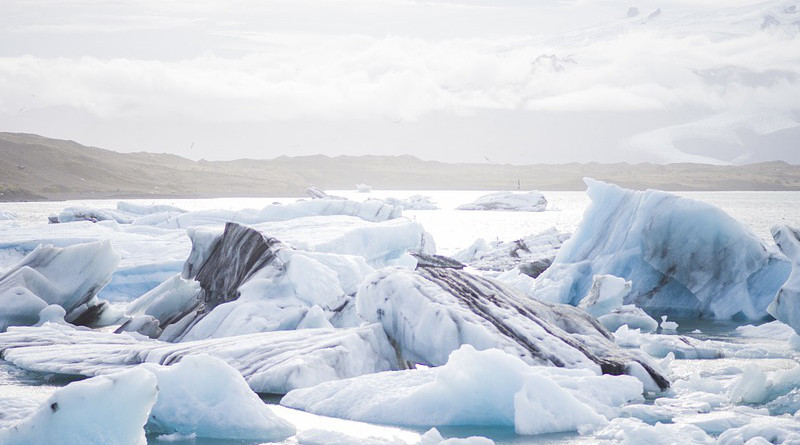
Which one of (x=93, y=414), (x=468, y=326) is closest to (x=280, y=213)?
(x=468, y=326)

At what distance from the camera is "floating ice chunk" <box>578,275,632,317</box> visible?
13828 millimetres

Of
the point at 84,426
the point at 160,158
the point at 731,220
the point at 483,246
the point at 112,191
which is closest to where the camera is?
the point at 84,426

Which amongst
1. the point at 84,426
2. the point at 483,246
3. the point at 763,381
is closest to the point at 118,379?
the point at 84,426

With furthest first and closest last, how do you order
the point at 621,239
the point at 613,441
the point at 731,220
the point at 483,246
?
1. the point at 483,246
2. the point at 621,239
3. the point at 731,220
4. the point at 613,441

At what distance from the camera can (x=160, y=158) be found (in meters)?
133

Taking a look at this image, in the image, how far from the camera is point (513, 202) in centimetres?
7312

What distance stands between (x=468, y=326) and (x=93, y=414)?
156 inches

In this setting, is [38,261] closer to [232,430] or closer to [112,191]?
[232,430]

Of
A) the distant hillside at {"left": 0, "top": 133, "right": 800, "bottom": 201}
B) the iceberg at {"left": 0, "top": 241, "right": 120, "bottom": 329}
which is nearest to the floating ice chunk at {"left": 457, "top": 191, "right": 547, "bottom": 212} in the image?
the distant hillside at {"left": 0, "top": 133, "right": 800, "bottom": 201}

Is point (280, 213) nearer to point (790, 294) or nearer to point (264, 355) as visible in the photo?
point (790, 294)

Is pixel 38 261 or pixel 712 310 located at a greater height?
pixel 38 261

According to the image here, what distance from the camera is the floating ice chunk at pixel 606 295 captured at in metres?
13.8

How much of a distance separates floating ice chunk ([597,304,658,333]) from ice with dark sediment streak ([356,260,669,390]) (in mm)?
4008

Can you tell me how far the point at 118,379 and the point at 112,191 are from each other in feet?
303
